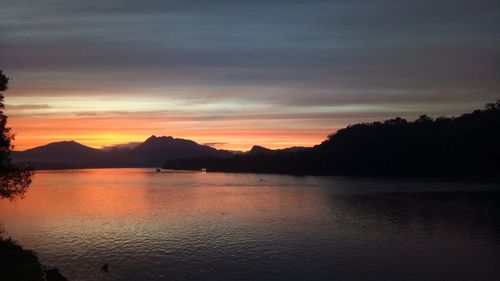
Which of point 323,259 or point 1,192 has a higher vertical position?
point 1,192

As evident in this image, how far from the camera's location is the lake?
168ft

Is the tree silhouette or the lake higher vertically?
the tree silhouette

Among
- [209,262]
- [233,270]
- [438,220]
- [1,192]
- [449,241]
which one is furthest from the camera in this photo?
[438,220]

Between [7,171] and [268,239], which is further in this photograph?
[268,239]

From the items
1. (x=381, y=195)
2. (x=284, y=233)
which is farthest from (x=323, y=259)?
(x=381, y=195)

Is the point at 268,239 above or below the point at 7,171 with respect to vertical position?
below

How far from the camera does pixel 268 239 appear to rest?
231ft

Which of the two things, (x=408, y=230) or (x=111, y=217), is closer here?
(x=408, y=230)

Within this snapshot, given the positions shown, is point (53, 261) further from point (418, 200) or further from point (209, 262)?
point (418, 200)

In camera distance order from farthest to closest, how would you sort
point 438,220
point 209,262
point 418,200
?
point 418,200 < point 438,220 < point 209,262

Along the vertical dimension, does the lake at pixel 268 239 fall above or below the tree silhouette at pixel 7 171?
below

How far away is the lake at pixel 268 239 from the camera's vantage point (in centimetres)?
5116

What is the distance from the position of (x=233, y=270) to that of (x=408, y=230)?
40.1 m

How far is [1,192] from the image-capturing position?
46.3 metres
